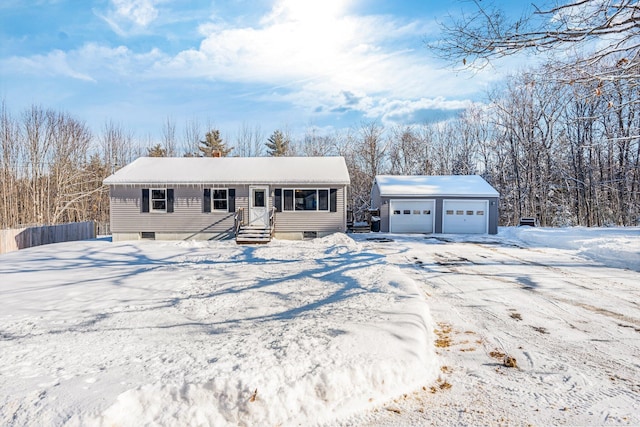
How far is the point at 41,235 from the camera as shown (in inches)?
610

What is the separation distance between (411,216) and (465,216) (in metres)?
2.80

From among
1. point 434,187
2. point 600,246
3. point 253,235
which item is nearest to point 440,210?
point 434,187

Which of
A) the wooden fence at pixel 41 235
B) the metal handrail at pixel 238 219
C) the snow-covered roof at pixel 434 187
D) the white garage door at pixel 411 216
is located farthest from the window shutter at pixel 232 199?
the wooden fence at pixel 41 235

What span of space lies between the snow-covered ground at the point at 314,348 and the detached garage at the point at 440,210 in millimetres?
10352

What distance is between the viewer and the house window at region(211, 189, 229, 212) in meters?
15.2

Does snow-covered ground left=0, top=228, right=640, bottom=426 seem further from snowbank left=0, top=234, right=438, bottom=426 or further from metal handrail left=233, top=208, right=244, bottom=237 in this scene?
metal handrail left=233, top=208, right=244, bottom=237

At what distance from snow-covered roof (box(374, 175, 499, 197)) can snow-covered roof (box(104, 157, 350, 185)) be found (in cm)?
350

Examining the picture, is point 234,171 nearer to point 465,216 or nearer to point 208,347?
point 465,216

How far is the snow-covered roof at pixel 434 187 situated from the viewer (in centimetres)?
1786

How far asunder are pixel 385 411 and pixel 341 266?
218 inches

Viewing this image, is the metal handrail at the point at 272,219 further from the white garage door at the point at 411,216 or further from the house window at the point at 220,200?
the white garage door at the point at 411,216

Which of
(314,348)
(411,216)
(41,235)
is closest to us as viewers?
(314,348)

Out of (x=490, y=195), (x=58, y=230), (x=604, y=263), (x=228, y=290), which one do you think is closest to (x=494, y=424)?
(x=228, y=290)

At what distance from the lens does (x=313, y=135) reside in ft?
109
